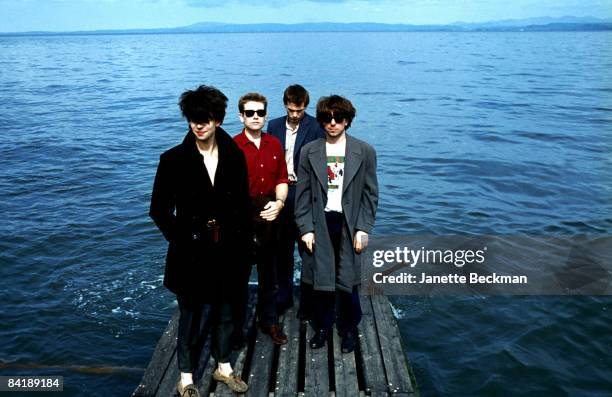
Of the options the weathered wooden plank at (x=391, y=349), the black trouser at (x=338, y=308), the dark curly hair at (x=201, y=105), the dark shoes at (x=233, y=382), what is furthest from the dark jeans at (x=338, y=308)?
the dark curly hair at (x=201, y=105)

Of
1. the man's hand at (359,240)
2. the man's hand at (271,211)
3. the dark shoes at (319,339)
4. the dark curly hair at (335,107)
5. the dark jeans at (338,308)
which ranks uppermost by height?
the dark curly hair at (335,107)

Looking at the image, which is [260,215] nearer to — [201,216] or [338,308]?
[201,216]

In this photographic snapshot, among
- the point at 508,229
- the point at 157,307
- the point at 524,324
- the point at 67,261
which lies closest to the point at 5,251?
the point at 67,261

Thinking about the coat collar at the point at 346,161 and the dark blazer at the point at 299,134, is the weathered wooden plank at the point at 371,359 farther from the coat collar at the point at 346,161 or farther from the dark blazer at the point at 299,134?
the coat collar at the point at 346,161

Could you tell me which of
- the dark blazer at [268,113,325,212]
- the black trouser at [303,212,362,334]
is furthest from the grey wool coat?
the dark blazer at [268,113,325,212]

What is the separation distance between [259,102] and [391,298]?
5207 mm

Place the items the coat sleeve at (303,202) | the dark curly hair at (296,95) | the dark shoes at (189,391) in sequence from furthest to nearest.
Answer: the dark curly hair at (296,95) < the coat sleeve at (303,202) < the dark shoes at (189,391)

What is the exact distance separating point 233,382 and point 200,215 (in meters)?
1.65

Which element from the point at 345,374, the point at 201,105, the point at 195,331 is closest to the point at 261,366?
the point at 345,374

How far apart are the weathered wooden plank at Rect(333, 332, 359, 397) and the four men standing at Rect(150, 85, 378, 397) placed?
137mm

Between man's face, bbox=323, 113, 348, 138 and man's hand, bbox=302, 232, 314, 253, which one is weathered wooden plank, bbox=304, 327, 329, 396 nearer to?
man's hand, bbox=302, 232, 314, 253

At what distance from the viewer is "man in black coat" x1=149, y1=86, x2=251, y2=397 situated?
13.7ft

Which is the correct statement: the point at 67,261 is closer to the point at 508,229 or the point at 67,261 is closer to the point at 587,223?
the point at 508,229

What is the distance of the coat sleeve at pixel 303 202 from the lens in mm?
5078
